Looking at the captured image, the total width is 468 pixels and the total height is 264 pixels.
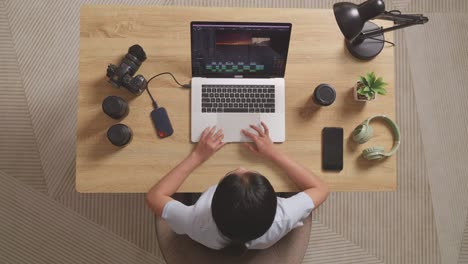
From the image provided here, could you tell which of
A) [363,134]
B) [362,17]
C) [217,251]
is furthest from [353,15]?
[217,251]

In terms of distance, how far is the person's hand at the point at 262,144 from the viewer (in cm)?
131

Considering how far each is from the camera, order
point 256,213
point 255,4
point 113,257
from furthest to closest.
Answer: point 255,4, point 113,257, point 256,213

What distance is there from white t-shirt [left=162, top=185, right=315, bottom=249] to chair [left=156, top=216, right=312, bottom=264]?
0.09m

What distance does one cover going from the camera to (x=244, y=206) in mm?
1029

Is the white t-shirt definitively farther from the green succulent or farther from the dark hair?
the green succulent

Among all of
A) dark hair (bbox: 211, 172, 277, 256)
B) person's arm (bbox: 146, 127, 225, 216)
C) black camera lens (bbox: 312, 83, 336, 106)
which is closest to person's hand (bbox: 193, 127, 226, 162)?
person's arm (bbox: 146, 127, 225, 216)

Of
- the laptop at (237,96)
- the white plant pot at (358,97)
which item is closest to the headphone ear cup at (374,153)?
the white plant pot at (358,97)

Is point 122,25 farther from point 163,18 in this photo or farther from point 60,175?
point 60,175

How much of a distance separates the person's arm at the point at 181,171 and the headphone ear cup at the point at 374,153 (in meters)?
0.51

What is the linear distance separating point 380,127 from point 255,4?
1.08 metres

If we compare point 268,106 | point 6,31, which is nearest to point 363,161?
point 268,106

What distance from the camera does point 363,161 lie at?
4.41 ft

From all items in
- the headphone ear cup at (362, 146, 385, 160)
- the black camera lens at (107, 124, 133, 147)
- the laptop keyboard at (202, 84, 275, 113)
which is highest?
the headphone ear cup at (362, 146, 385, 160)

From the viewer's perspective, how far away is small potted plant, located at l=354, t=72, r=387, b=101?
1276mm
